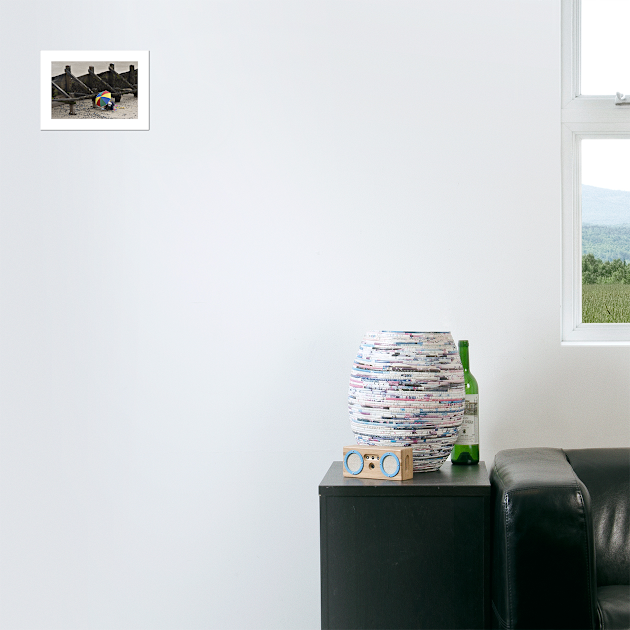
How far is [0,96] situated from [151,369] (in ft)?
3.43

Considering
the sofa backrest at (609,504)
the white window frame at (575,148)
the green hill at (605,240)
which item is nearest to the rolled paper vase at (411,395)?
the sofa backrest at (609,504)

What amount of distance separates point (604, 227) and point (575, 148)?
28 cm

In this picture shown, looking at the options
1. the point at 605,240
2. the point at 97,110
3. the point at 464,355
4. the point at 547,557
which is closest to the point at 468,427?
the point at 464,355

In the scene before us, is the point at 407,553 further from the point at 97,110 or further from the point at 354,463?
the point at 97,110

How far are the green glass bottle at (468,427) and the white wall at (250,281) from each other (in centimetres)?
26

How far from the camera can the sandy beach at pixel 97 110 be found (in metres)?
2.35

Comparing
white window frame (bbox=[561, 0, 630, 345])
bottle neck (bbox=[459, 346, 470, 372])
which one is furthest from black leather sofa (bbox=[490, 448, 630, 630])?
white window frame (bbox=[561, 0, 630, 345])

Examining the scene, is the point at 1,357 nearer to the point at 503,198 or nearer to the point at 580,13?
the point at 503,198

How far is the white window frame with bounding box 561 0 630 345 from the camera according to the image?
2342mm

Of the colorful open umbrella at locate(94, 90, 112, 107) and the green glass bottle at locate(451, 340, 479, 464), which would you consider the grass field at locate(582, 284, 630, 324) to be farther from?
the colorful open umbrella at locate(94, 90, 112, 107)

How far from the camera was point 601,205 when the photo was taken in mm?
2398

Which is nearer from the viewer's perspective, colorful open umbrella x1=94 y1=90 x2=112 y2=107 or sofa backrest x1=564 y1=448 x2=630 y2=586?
sofa backrest x1=564 y1=448 x2=630 y2=586

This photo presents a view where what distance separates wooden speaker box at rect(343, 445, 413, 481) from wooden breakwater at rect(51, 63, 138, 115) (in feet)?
4.57

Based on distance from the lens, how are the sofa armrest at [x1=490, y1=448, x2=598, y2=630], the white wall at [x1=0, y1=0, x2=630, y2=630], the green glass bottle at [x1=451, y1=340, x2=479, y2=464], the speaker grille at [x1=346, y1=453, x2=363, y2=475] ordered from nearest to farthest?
the sofa armrest at [x1=490, y1=448, x2=598, y2=630]
the speaker grille at [x1=346, y1=453, x2=363, y2=475]
the green glass bottle at [x1=451, y1=340, x2=479, y2=464]
the white wall at [x1=0, y1=0, x2=630, y2=630]
